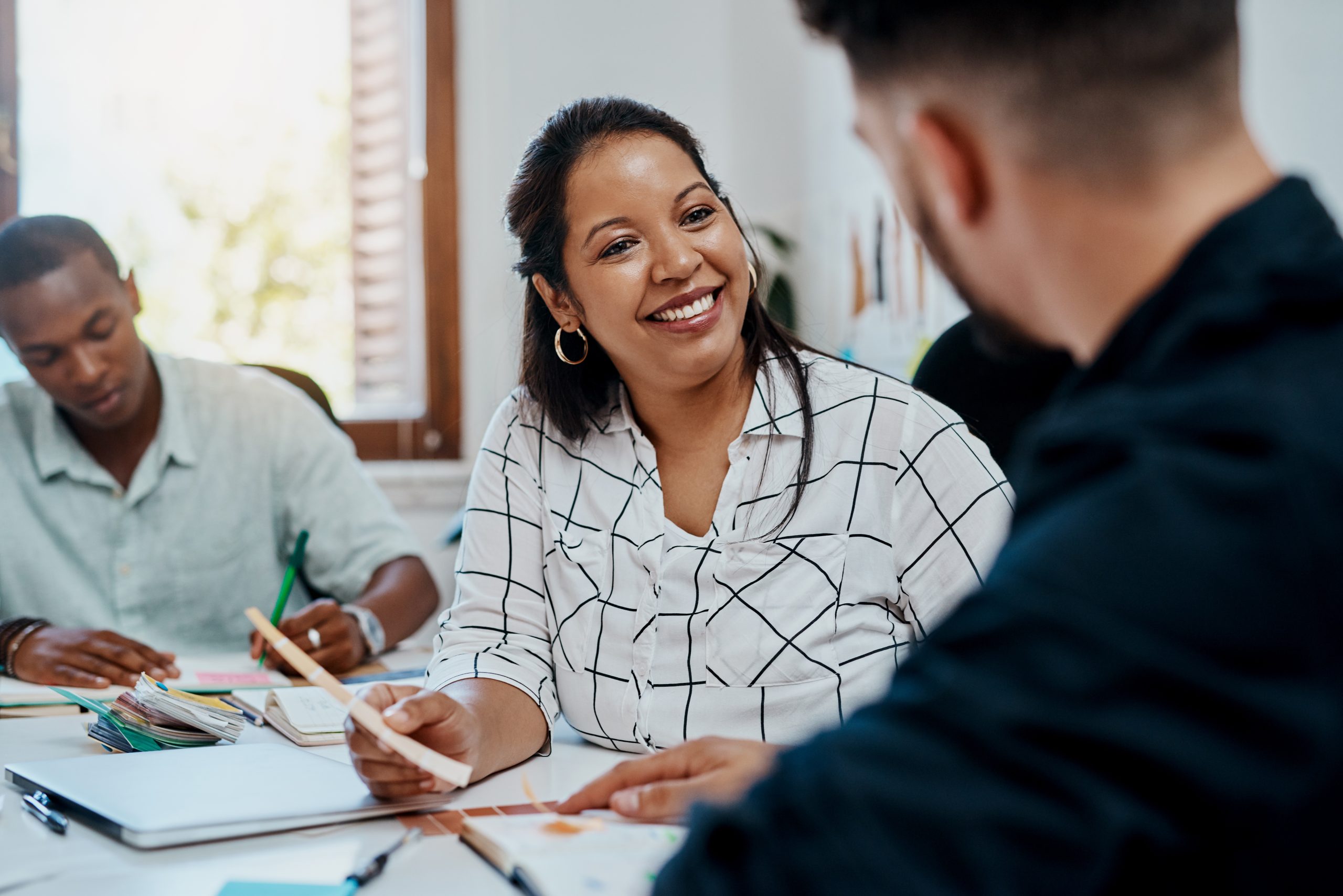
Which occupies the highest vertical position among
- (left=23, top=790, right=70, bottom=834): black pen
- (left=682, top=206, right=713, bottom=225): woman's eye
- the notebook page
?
(left=682, top=206, right=713, bottom=225): woman's eye

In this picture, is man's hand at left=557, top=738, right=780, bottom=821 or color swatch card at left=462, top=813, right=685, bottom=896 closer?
color swatch card at left=462, top=813, right=685, bottom=896

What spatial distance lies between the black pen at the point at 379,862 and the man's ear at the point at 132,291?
1369 millimetres

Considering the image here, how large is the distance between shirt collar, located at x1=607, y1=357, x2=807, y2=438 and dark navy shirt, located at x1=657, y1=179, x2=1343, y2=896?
2.73 feet

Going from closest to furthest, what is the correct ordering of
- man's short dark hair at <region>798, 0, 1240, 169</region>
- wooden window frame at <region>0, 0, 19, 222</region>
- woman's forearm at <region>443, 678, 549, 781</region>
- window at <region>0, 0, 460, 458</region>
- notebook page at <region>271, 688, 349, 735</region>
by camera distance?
man's short dark hair at <region>798, 0, 1240, 169</region>, woman's forearm at <region>443, 678, 549, 781</region>, notebook page at <region>271, 688, 349, 735</region>, wooden window frame at <region>0, 0, 19, 222</region>, window at <region>0, 0, 460, 458</region>

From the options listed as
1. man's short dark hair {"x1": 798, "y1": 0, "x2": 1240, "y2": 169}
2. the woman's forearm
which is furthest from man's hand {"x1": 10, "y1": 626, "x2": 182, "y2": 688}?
man's short dark hair {"x1": 798, "y1": 0, "x2": 1240, "y2": 169}

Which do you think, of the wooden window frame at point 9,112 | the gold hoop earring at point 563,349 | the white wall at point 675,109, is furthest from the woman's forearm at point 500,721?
the wooden window frame at point 9,112

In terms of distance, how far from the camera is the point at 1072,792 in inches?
15.6

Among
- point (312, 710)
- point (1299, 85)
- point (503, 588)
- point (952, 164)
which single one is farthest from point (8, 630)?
point (1299, 85)

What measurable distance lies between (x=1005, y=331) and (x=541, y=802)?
1.96ft

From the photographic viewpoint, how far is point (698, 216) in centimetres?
135

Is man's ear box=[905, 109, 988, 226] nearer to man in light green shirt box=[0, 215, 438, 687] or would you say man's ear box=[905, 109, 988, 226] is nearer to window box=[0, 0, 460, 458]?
man in light green shirt box=[0, 215, 438, 687]

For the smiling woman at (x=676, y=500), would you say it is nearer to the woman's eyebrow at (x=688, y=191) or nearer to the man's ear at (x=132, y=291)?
the woman's eyebrow at (x=688, y=191)

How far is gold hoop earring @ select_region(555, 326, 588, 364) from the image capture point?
1.44 meters

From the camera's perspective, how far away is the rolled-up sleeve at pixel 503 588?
1.24m
